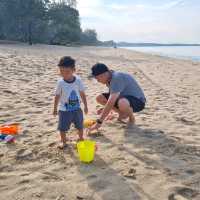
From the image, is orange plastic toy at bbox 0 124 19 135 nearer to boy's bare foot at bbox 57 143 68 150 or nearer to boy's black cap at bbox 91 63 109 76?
boy's bare foot at bbox 57 143 68 150

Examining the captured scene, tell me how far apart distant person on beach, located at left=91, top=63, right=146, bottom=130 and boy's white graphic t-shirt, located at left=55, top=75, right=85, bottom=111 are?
0.43m

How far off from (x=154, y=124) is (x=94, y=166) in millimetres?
1963

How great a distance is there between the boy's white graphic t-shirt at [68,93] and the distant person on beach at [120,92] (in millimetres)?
429

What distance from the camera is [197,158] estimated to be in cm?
399

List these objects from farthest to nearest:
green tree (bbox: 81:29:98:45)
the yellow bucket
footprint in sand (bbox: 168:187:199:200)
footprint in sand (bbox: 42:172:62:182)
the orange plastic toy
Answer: green tree (bbox: 81:29:98:45) → the orange plastic toy → the yellow bucket → footprint in sand (bbox: 42:172:62:182) → footprint in sand (bbox: 168:187:199:200)

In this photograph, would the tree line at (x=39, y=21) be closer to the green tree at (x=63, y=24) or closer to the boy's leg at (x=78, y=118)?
the green tree at (x=63, y=24)

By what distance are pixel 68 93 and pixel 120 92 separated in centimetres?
100

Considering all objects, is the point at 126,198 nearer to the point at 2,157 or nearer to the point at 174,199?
the point at 174,199

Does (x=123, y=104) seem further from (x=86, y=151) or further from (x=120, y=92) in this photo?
(x=86, y=151)

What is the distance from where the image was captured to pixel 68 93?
4.32 metres

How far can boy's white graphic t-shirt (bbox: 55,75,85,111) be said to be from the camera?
4.33 meters

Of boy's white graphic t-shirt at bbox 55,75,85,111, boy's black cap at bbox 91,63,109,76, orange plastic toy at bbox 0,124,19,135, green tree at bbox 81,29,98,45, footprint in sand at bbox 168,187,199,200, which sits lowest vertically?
green tree at bbox 81,29,98,45

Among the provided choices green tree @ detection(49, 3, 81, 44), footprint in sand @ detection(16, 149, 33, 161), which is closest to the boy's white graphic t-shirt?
footprint in sand @ detection(16, 149, 33, 161)

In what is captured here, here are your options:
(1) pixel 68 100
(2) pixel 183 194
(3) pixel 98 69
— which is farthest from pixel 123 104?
(2) pixel 183 194
